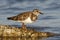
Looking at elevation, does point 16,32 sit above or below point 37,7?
below

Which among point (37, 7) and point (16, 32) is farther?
point (37, 7)

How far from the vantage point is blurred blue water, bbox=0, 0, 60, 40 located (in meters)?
22.7

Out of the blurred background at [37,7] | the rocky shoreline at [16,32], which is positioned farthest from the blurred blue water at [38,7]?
the rocky shoreline at [16,32]

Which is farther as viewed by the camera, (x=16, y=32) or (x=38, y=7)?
(x=38, y=7)

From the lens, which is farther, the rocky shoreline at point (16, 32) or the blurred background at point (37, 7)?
the blurred background at point (37, 7)

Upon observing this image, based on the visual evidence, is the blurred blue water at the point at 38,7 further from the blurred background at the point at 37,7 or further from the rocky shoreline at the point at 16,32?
the rocky shoreline at the point at 16,32

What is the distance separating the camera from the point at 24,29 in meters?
19.6

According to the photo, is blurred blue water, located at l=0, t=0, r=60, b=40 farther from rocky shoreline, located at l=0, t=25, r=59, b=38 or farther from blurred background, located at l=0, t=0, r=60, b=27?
rocky shoreline, located at l=0, t=25, r=59, b=38

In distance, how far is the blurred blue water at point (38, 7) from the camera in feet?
74.6

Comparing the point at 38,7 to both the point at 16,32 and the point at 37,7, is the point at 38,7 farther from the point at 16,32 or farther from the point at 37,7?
the point at 16,32

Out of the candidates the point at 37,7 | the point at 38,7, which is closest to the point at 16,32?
the point at 37,7

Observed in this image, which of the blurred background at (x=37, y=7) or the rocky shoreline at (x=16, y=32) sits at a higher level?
the blurred background at (x=37, y=7)

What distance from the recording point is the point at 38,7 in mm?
28438

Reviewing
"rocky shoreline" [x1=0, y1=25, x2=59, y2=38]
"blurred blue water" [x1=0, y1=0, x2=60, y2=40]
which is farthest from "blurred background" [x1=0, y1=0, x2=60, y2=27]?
"rocky shoreline" [x1=0, y1=25, x2=59, y2=38]
